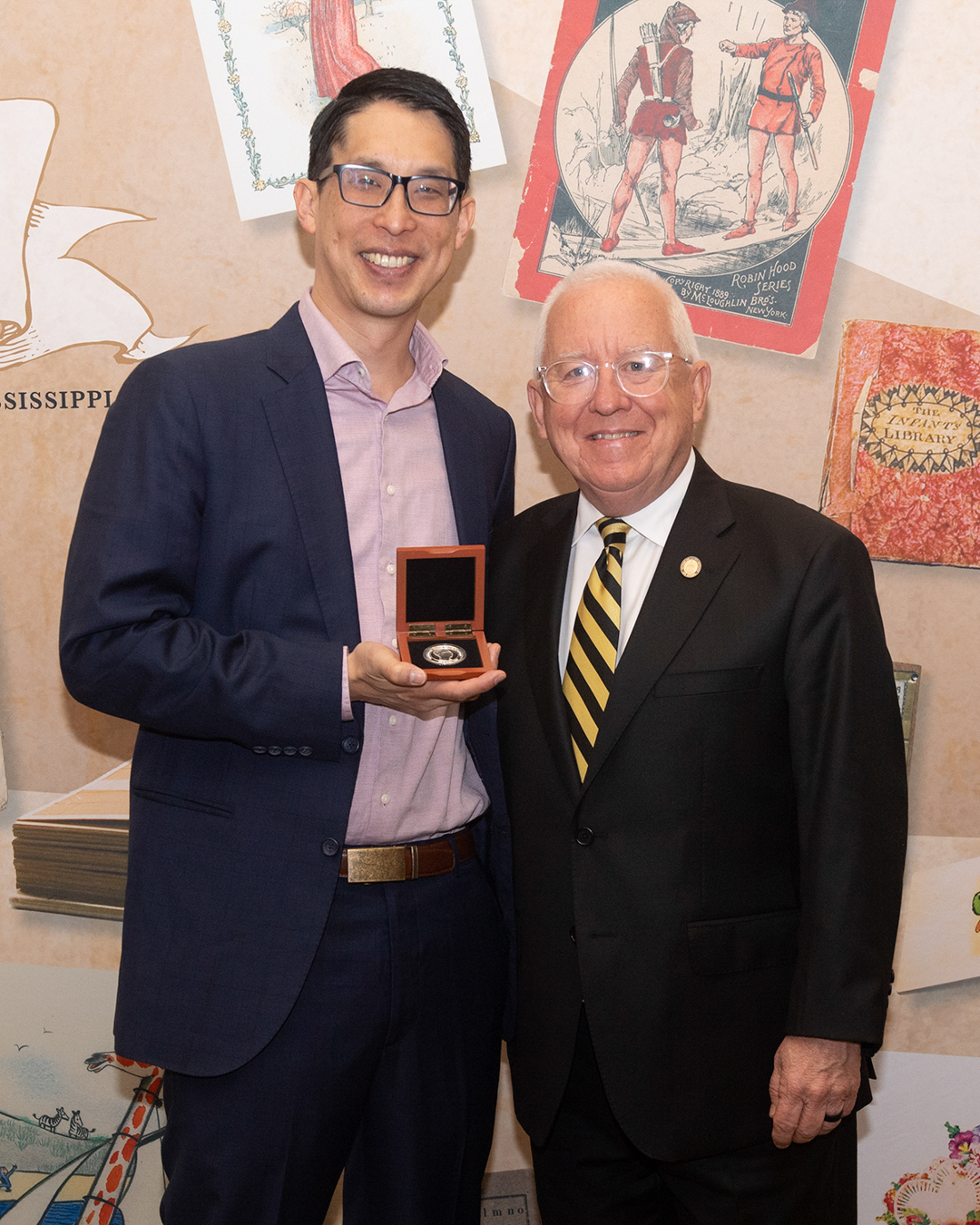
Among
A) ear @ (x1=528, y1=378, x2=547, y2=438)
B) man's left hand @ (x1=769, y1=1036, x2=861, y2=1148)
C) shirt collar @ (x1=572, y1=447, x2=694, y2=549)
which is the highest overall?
ear @ (x1=528, y1=378, x2=547, y2=438)

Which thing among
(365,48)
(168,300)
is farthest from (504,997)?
(365,48)

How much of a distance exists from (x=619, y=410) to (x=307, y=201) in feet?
2.34

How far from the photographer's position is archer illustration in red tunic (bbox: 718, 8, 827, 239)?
7.69 ft

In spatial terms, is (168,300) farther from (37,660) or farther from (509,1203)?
(509,1203)

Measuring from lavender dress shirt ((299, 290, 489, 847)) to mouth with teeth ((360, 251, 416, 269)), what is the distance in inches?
5.4

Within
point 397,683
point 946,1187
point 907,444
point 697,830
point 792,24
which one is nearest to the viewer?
point 397,683

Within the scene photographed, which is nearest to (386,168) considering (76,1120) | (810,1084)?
(810,1084)

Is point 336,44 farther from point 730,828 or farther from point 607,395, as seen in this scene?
point 730,828

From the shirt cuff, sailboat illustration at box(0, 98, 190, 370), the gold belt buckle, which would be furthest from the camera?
sailboat illustration at box(0, 98, 190, 370)

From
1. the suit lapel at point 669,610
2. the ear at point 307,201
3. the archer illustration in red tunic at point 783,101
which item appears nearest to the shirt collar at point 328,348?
the ear at point 307,201

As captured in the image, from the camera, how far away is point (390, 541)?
1.82 m

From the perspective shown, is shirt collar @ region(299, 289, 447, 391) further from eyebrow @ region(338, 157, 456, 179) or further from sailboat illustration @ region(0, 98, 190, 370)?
sailboat illustration @ region(0, 98, 190, 370)

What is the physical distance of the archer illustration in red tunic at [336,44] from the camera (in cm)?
238

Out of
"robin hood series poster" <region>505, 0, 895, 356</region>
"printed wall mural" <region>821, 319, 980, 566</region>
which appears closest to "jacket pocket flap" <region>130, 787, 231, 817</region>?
"robin hood series poster" <region>505, 0, 895, 356</region>
